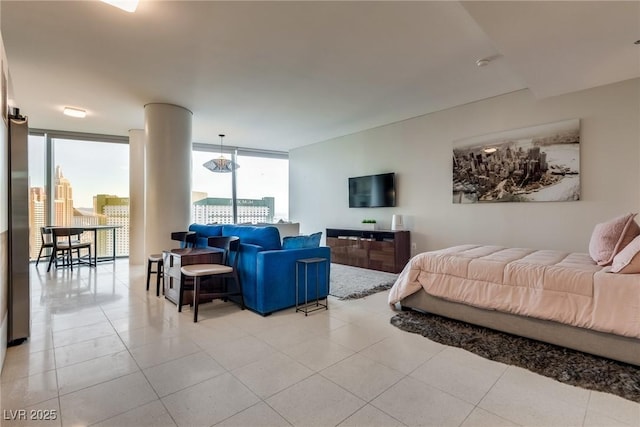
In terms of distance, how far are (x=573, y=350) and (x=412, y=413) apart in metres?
1.61

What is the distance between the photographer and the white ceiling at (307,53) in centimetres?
251

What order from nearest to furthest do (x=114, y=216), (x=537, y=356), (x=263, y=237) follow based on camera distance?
(x=537, y=356), (x=263, y=237), (x=114, y=216)

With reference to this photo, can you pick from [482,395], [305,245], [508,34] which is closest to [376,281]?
[305,245]

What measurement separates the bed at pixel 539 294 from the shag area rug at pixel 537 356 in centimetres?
→ 7

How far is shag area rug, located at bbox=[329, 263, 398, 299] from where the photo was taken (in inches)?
163

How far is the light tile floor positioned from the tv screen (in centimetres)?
323

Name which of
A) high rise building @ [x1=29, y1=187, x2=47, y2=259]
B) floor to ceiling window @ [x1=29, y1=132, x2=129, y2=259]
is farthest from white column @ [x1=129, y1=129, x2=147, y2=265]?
high rise building @ [x1=29, y1=187, x2=47, y2=259]

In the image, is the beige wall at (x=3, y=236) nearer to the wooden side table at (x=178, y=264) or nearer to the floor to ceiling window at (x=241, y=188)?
the wooden side table at (x=178, y=264)

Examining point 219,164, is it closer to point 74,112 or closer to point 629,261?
point 74,112

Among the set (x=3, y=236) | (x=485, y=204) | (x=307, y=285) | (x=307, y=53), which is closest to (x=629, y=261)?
(x=485, y=204)

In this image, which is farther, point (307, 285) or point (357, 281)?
point (357, 281)

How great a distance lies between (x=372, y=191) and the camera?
6.25 meters

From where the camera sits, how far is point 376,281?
15.7 ft

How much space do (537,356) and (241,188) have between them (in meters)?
7.27
